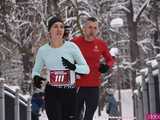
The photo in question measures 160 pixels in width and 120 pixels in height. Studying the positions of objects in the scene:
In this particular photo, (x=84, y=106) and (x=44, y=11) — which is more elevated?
(x=44, y=11)

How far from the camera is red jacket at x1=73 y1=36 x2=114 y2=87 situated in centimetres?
821

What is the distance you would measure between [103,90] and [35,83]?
33.6 metres

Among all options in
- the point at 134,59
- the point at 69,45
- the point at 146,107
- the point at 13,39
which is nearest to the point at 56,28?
the point at 69,45

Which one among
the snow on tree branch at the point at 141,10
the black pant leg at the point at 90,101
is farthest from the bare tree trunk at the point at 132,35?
the black pant leg at the point at 90,101

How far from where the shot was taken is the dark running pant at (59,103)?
→ 22.4ft

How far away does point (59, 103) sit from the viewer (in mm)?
6848

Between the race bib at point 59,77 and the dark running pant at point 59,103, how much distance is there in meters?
0.07

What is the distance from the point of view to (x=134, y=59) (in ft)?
139

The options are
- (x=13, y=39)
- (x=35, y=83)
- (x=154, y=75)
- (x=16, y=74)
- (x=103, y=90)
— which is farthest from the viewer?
(x=16, y=74)

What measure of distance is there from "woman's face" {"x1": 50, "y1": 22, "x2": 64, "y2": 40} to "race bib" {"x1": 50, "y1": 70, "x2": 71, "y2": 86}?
379mm

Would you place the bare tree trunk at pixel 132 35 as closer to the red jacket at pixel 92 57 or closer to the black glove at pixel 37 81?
the red jacket at pixel 92 57

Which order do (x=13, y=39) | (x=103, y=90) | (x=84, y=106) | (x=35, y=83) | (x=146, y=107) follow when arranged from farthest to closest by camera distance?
1. (x=103, y=90)
2. (x=13, y=39)
3. (x=146, y=107)
4. (x=84, y=106)
5. (x=35, y=83)

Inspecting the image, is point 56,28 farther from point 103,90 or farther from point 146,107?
point 103,90

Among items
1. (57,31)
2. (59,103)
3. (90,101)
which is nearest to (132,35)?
(90,101)
